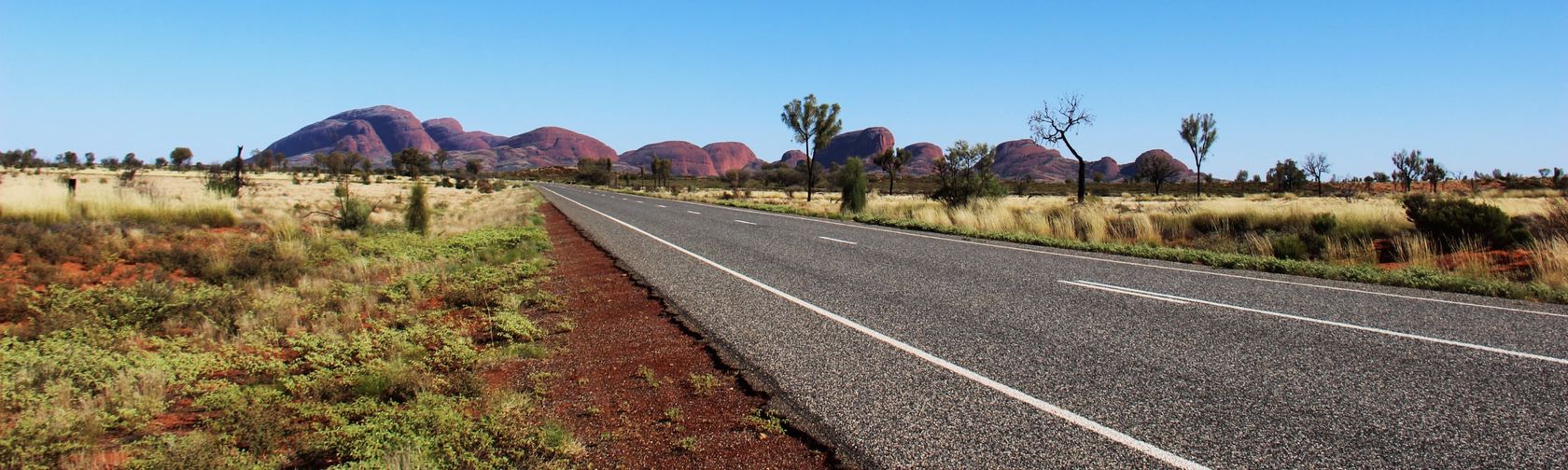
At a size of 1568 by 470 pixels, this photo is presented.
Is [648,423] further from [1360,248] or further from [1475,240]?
[1475,240]

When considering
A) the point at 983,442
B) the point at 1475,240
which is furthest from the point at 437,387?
the point at 1475,240

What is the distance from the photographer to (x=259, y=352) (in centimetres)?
610

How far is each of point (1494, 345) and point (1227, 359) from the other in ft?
7.31

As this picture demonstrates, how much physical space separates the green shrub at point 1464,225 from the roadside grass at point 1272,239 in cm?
40

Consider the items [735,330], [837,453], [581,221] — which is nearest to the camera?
[837,453]

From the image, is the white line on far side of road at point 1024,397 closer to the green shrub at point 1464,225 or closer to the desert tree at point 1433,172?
the green shrub at point 1464,225

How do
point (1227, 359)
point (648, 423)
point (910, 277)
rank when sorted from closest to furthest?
point (648, 423) → point (1227, 359) → point (910, 277)

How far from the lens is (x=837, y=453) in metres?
3.56

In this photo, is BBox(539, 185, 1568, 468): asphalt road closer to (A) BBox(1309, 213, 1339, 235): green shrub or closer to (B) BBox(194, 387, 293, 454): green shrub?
(B) BBox(194, 387, 293, 454): green shrub

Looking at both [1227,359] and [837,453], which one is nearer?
[837,453]

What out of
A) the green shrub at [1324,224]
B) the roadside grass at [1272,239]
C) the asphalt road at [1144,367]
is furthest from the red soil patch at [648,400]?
the green shrub at [1324,224]

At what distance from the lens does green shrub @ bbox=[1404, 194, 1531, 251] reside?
13.1m

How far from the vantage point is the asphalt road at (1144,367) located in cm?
354

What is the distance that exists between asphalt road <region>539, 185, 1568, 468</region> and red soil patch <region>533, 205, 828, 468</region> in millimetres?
336
